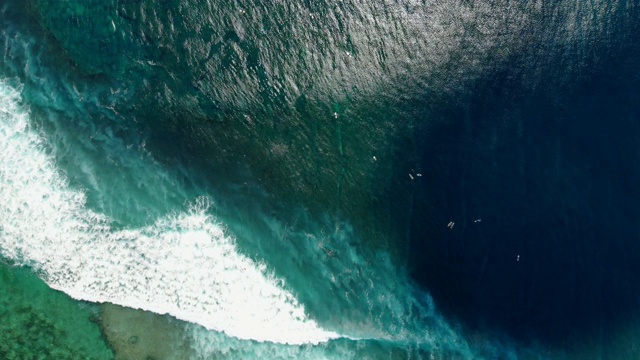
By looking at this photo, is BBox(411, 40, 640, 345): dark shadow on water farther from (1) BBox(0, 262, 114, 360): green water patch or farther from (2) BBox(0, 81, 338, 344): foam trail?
(1) BBox(0, 262, 114, 360): green water patch

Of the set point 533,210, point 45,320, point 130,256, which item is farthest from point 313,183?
point 45,320

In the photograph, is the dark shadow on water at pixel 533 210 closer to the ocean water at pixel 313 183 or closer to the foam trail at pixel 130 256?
the ocean water at pixel 313 183

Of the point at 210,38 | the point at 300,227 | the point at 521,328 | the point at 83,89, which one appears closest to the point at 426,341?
the point at 521,328

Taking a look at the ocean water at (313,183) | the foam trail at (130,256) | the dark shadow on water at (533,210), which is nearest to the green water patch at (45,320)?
the ocean water at (313,183)

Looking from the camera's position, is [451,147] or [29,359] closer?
[29,359]

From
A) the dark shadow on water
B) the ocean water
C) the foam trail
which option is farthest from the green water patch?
the dark shadow on water

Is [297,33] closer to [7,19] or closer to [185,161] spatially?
[185,161]

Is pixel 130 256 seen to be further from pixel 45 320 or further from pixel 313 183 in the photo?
pixel 313 183
